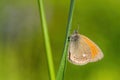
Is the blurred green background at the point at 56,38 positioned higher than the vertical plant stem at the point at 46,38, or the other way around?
the vertical plant stem at the point at 46,38

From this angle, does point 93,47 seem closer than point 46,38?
No

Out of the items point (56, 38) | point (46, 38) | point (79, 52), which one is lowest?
point (56, 38)

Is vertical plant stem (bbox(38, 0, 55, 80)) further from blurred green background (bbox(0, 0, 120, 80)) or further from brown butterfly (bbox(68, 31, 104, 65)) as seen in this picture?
blurred green background (bbox(0, 0, 120, 80))

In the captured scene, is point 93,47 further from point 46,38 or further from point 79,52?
point 46,38

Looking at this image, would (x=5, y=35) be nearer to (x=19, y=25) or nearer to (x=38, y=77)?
(x=19, y=25)

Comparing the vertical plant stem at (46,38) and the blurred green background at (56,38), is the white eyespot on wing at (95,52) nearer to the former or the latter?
the vertical plant stem at (46,38)

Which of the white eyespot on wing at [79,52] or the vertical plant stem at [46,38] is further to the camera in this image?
the white eyespot on wing at [79,52]

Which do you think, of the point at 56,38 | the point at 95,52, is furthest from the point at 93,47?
the point at 56,38

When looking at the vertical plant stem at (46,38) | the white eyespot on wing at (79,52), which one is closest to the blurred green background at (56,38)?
the white eyespot on wing at (79,52)

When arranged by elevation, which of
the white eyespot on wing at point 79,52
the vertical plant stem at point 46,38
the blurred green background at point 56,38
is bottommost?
the blurred green background at point 56,38

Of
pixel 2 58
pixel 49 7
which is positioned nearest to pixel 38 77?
pixel 2 58
